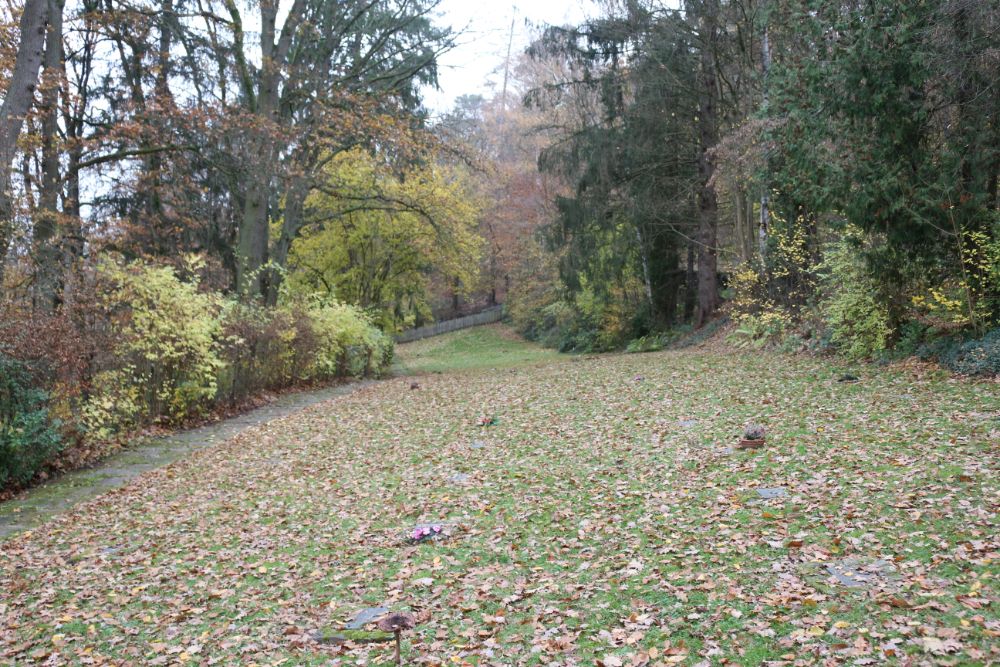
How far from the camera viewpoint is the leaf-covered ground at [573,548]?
12.5ft

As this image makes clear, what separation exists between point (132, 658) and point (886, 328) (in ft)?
38.2

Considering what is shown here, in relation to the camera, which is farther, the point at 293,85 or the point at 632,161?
the point at 632,161

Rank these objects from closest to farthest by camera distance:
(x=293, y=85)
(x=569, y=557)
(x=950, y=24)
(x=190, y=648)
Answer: (x=190, y=648)
(x=569, y=557)
(x=950, y=24)
(x=293, y=85)

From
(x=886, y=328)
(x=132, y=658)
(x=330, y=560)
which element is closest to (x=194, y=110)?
(x=330, y=560)

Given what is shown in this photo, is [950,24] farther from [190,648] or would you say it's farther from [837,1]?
[190,648]

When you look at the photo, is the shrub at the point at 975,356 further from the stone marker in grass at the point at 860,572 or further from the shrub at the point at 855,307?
the stone marker in grass at the point at 860,572

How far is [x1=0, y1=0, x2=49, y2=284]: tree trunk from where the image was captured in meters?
8.83

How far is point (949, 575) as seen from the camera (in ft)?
13.1

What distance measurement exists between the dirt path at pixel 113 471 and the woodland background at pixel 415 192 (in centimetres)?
32

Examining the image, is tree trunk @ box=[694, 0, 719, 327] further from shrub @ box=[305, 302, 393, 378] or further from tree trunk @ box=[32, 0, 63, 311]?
tree trunk @ box=[32, 0, 63, 311]

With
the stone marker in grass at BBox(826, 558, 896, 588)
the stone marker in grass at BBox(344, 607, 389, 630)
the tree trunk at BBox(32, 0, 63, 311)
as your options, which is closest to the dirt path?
the tree trunk at BBox(32, 0, 63, 311)

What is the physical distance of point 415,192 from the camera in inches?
918

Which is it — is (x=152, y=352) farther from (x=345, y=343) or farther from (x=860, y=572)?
(x=860, y=572)

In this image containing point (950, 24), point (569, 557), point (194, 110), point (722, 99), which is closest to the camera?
point (569, 557)
